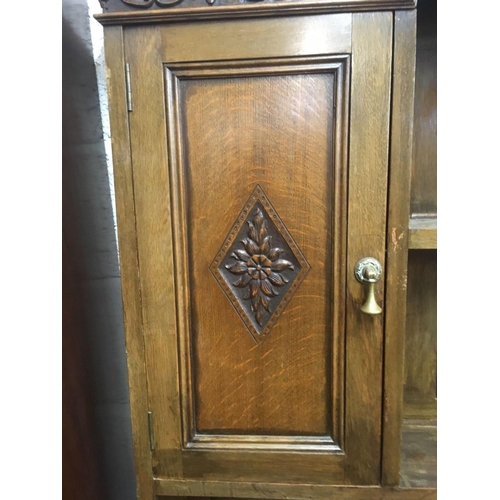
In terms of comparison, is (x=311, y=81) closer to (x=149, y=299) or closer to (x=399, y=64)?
(x=399, y=64)

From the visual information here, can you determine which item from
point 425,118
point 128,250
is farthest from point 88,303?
point 425,118

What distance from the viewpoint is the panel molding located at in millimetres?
619

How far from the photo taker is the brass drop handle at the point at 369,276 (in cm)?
63

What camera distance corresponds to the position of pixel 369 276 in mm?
633

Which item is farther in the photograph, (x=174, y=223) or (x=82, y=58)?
(x=82, y=58)

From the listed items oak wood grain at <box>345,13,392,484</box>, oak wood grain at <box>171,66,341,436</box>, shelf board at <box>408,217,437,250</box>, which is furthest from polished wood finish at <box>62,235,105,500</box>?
shelf board at <box>408,217,437,250</box>

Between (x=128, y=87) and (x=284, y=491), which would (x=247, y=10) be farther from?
(x=284, y=491)

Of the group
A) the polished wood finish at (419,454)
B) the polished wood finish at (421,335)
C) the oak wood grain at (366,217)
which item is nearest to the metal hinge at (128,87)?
the oak wood grain at (366,217)

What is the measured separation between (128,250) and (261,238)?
234mm

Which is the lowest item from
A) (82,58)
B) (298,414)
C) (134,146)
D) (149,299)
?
(298,414)

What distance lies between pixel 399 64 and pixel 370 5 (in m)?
0.10

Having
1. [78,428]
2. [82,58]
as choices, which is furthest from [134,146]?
[78,428]

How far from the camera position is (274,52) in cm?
61

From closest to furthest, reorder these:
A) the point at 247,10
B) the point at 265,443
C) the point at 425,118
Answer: the point at 247,10 < the point at 265,443 < the point at 425,118
